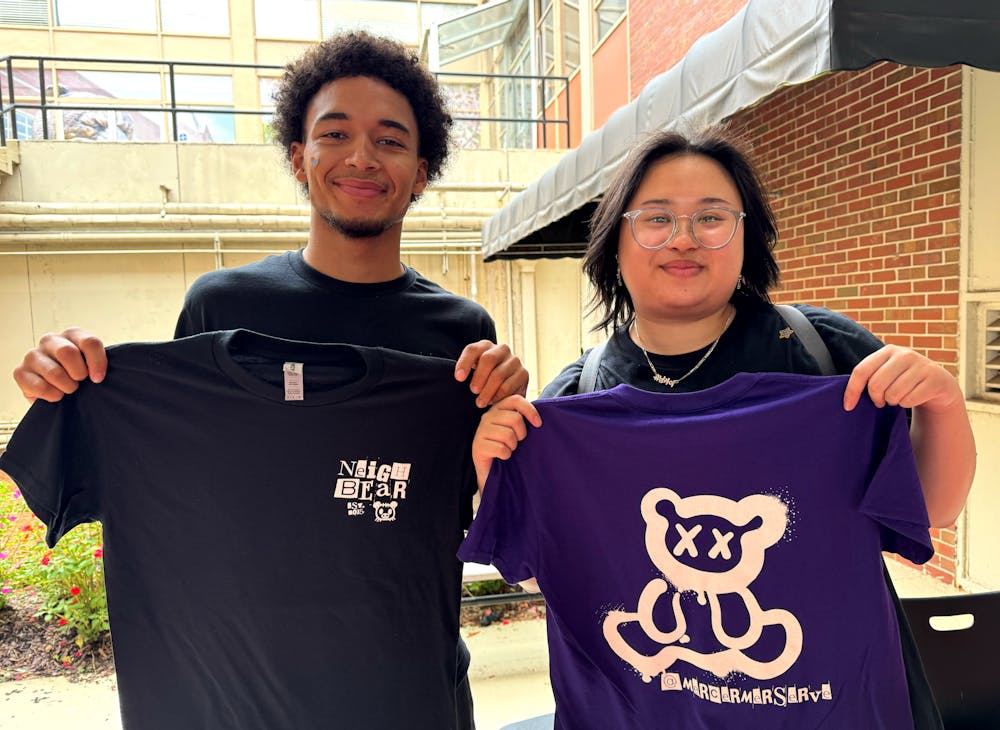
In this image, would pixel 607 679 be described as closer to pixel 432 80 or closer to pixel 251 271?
pixel 251 271

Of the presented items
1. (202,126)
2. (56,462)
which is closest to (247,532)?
(56,462)

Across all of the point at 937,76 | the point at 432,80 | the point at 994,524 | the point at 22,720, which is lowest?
the point at 22,720

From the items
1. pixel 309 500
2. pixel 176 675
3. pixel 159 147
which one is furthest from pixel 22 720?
pixel 159 147

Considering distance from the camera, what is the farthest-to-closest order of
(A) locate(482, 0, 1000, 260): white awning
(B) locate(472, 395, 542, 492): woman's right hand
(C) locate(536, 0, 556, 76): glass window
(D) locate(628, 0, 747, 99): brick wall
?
(C) locate(536, 0, 556, 76): glass window < (D) locate(628, 0, 747, 99): brick wall < (A) locate(482, 0, 1000, 260): white awning < (B) locate(472, 395, 542, 492): woman's right hand

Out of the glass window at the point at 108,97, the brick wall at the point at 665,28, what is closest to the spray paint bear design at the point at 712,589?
the brick wall at the point at 665,28

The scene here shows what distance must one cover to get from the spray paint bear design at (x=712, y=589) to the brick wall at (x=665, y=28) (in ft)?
19.0

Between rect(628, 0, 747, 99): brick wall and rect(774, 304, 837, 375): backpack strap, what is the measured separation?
5389 mm

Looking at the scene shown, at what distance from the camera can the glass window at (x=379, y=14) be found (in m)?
13.5

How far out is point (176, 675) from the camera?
1.31m

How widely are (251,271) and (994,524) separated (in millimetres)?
3822

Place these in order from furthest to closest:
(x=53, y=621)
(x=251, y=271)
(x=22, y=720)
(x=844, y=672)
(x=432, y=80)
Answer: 1. (x=53, y=621)
2. (x=22, y=720)
3. (x=432, y=80)
4. (x=251, y=271)
5. (x=844, y=672)

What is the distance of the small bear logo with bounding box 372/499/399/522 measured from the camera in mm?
1342

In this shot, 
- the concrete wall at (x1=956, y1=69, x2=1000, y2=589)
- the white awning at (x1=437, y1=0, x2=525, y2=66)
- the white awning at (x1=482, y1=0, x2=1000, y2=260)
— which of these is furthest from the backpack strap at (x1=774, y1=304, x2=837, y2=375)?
the white awning at (x1=437, y1=0, x2=525, y2=66)

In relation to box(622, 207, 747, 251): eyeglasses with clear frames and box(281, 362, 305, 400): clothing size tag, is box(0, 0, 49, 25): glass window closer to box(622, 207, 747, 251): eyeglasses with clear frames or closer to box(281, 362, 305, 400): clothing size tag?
box(281, 362, 305, 400): clothing size tag
